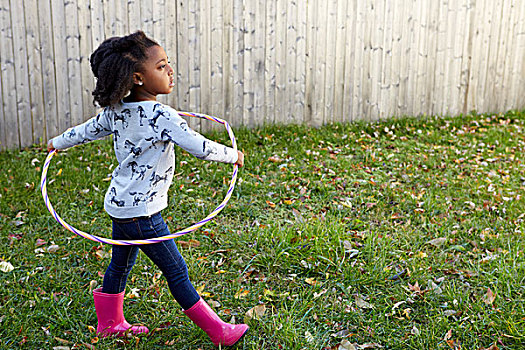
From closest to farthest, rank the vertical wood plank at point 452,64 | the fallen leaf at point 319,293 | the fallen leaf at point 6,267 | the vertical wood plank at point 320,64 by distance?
1. the fallen leaf at point 319,293
2. the fallen leaf at point 6,267
3. the vertical wood plank at point 320,64
4. the vertical wood plank at point 452,64

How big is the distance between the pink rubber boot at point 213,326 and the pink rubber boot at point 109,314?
0.39 m

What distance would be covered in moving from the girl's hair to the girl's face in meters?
0.02

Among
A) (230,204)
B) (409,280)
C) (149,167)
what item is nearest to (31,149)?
(230,204)

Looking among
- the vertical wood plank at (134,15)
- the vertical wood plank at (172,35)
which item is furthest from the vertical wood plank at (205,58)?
the vertical wood plank at (134,15)

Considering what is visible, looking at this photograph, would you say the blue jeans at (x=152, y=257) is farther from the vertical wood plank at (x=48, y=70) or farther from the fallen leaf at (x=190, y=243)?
the vertical wood plank at (x=48, y=70)

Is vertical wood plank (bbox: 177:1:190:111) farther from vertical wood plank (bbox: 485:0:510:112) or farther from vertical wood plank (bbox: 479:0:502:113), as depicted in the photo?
vertical wood plank (bbox: 485:0:510:112)

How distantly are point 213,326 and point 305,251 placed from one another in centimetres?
108

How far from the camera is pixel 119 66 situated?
2428 mm

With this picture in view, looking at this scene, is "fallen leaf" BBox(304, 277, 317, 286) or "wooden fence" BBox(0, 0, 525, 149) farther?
"wooden fence" BBox(0, 0, 525, 149)

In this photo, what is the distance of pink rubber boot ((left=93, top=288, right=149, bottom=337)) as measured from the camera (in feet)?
9.39

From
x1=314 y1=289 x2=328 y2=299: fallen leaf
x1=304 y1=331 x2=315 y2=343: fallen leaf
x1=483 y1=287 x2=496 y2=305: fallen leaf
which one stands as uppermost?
x1=483 y1=287 x2=496 y2=305: fallen leaf

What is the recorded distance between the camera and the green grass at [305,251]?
301cm

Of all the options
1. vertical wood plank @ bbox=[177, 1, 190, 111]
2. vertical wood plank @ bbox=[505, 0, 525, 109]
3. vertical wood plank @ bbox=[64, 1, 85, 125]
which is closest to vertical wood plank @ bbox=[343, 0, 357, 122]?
vertical wood plank @ bbox=[177, 1, 190, 111]

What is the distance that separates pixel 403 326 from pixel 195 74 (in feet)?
13.3
